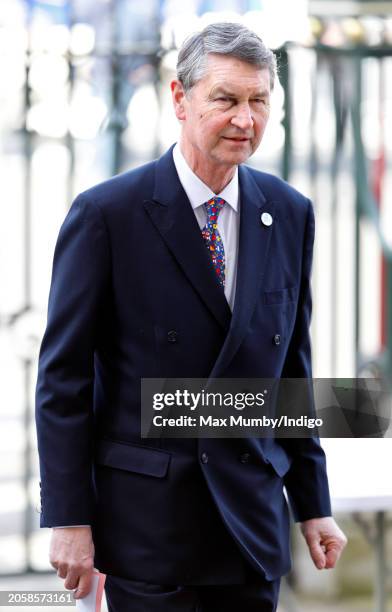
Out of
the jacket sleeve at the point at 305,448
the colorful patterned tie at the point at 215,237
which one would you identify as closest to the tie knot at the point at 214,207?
the colorful patterned tie at the point at 215,237

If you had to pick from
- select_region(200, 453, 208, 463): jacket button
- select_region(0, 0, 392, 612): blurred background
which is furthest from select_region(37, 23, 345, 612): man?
select_region(0, 0, 392, 612): blurred background

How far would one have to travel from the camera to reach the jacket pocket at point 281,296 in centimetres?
229

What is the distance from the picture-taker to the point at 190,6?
4223 mm

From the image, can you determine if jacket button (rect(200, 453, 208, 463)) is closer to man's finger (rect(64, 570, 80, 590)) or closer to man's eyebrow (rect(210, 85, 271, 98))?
man's finger (rect(64, 570, 80, 590))

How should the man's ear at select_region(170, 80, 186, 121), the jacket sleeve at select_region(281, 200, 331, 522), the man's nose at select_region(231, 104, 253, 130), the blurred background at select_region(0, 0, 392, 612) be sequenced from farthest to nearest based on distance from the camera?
the blurred background at select_region(0, 0, 392, 612)
the jacket sleeve at select_region(281, 200, 331, 522)
the man's ear at select_region(170, 80, 186, 121)
the man's nose at select_region(231, 104, 253, 130)

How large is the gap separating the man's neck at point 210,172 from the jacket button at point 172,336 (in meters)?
0.30

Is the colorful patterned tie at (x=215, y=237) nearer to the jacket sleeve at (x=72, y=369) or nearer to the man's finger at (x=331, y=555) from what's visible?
the jacket sleeve at (x=72, y=369)

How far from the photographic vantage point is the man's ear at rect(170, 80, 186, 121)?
87.7 inches

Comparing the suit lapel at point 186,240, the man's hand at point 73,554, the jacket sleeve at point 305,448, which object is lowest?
the man's hand at point 73,554

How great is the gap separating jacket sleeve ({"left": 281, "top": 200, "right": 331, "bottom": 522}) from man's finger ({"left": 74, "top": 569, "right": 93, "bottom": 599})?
49 cm

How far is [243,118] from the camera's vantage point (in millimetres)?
2123

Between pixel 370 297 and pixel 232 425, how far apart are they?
6687 millimetres

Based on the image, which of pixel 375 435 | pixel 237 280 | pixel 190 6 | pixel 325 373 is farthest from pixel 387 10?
pixel 237 280

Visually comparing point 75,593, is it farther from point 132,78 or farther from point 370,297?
point 370,297
